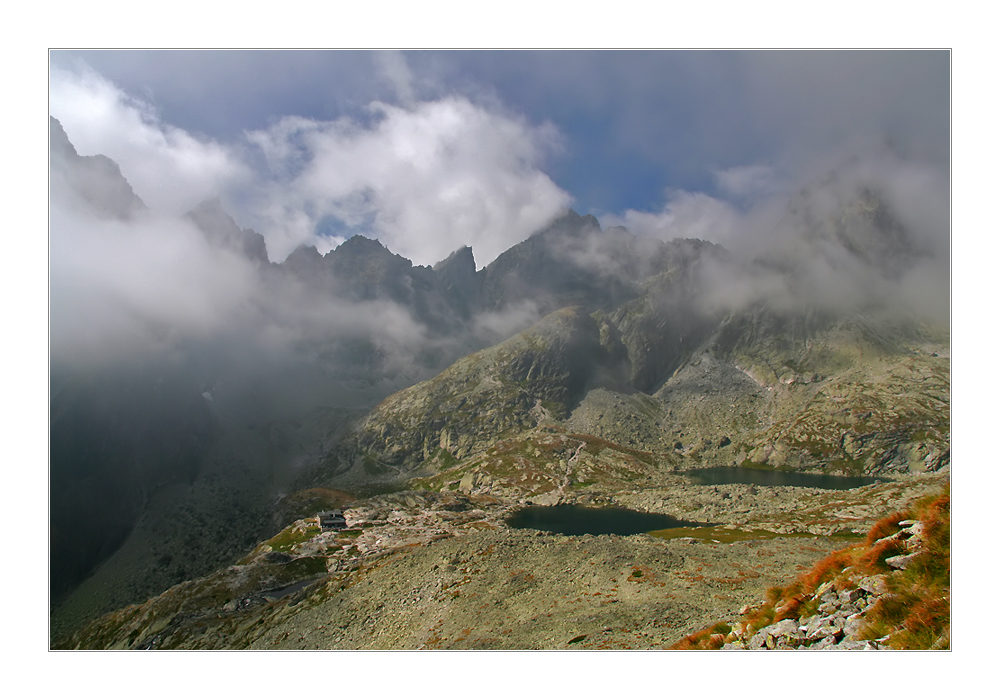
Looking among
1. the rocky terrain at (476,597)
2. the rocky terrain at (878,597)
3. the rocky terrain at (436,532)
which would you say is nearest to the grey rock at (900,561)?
the rocky terrain at (878,597)

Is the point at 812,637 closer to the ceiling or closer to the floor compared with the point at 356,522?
closer to the ceiling

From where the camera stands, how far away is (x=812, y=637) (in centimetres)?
1336

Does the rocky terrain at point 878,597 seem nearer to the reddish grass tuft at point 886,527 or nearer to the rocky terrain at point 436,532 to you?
the reddish grass tuft at point 886,527

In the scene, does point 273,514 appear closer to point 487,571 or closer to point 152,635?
point 152,635

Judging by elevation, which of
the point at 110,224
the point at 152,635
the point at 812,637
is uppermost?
the point at 110,224

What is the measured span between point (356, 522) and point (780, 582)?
80.3 metres

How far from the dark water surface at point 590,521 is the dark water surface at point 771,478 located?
51.4m

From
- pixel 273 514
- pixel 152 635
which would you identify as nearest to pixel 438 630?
pixel 152 635

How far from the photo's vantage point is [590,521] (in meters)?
109

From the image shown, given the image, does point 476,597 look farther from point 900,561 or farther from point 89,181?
point 89,181

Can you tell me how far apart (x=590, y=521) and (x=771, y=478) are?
91.4m

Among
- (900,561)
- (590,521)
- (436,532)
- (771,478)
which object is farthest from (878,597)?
(771,478)

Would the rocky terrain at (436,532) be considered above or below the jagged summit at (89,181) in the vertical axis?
below

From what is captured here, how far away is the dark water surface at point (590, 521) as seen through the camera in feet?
324
